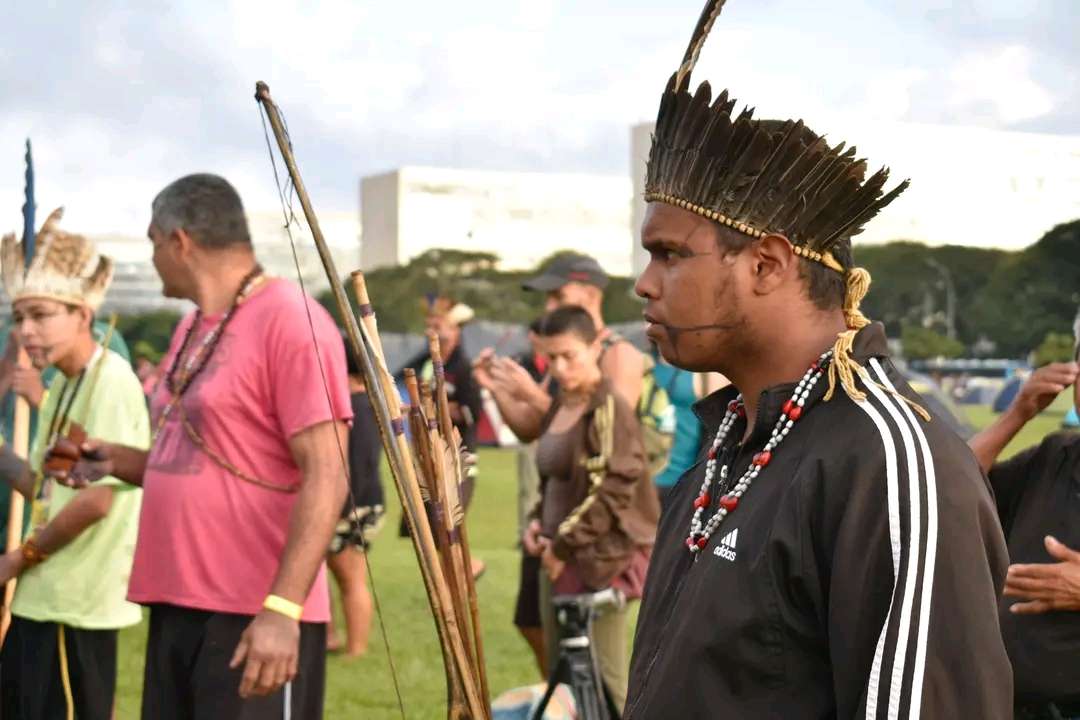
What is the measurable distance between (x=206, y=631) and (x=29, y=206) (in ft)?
8.08

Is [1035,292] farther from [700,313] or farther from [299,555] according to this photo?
[700,313]

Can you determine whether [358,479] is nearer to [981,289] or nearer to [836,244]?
[836,244]

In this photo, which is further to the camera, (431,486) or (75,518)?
(75,518)

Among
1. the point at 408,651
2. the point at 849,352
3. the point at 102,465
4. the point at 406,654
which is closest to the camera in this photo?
the point at 849,352

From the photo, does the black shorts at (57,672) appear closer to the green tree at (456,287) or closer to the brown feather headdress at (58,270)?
the brown feather headdress at (58,270)

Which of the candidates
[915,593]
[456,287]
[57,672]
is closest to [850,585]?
[915,593]

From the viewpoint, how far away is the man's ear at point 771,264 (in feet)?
7.91

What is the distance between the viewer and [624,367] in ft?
23.8

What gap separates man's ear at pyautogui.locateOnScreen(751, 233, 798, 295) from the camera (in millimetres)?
2410

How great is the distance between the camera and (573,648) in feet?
20.0

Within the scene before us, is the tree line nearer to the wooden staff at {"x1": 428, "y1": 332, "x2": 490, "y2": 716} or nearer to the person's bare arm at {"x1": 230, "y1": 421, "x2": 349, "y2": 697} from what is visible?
the wooden staff at {"x1": 428, "y1": 332, "x2": 490, "y2": 716}

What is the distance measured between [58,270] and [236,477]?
1.74 meters

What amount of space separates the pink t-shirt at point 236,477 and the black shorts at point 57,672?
1.09 meters

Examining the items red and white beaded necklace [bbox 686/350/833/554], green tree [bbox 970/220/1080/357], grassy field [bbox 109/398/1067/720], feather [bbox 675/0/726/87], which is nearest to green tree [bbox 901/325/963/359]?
green tree [bbox 970/220/1080/357]
